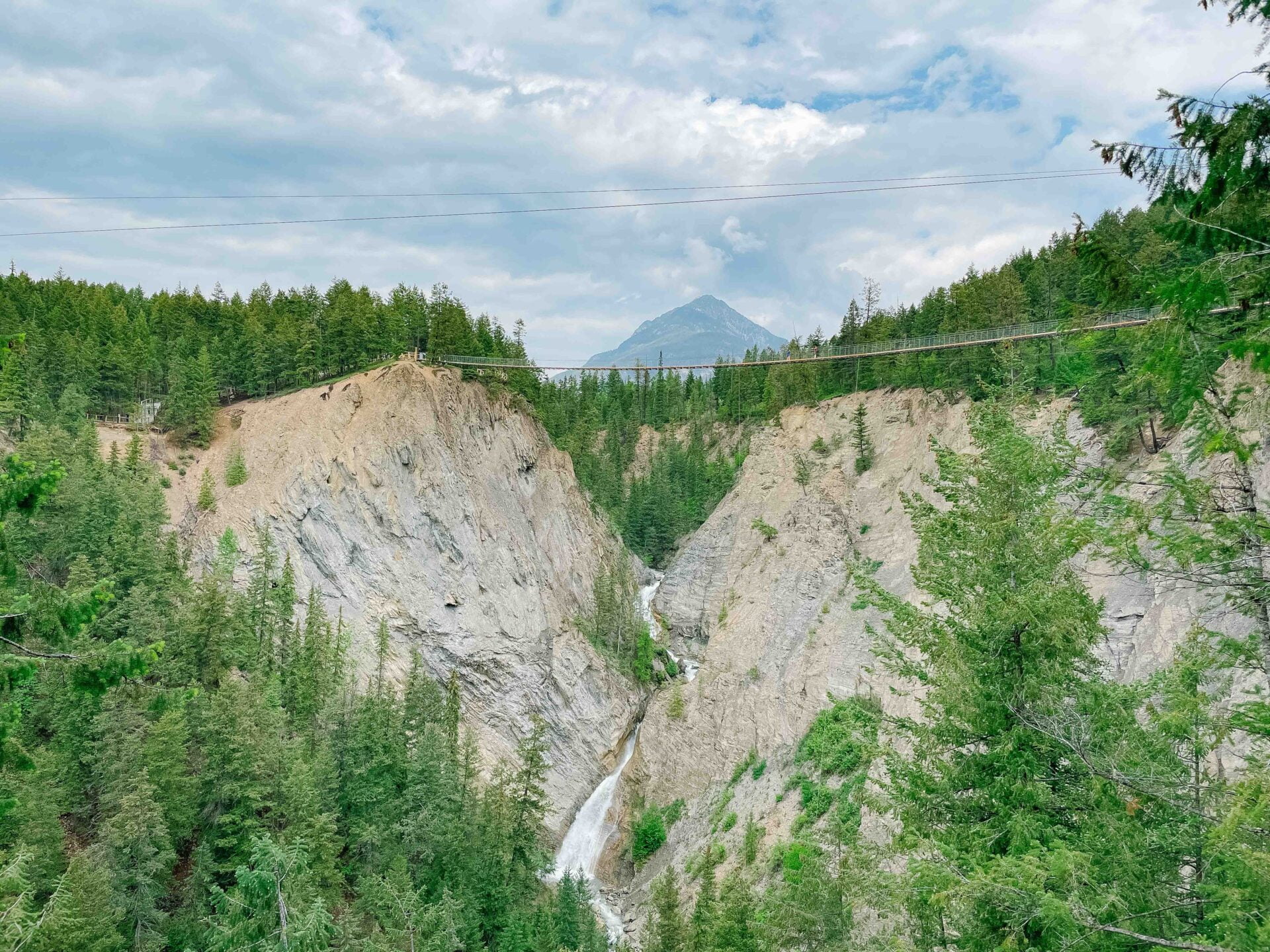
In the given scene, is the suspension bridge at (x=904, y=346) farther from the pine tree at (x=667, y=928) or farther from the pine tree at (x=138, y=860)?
the pine tree at (x=138, y=860)

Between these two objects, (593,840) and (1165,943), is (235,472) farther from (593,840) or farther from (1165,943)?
(1165,943)

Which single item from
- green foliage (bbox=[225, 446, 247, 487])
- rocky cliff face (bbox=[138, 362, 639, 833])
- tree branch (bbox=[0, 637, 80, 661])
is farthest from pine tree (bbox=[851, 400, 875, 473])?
tree branch (bbox=[0, 637, 80, 661])

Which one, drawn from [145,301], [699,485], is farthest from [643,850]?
[145,301]

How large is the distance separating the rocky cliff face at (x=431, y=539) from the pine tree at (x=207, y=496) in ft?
1.51

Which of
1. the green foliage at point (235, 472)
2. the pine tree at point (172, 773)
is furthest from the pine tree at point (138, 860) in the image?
the green foliage at point (235, 472)

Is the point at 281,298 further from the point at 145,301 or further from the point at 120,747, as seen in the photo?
the point at 120,747

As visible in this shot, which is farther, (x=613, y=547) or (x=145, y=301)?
(x=145, y=301)

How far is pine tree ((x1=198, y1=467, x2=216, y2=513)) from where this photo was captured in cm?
4406

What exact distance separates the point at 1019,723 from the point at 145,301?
89790 mm

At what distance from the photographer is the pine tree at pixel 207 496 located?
44.1 metres

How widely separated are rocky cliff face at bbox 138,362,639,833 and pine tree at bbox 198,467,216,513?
18.1 inches

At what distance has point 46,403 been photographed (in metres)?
45.0

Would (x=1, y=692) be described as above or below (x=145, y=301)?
below

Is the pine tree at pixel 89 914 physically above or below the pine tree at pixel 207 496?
below
